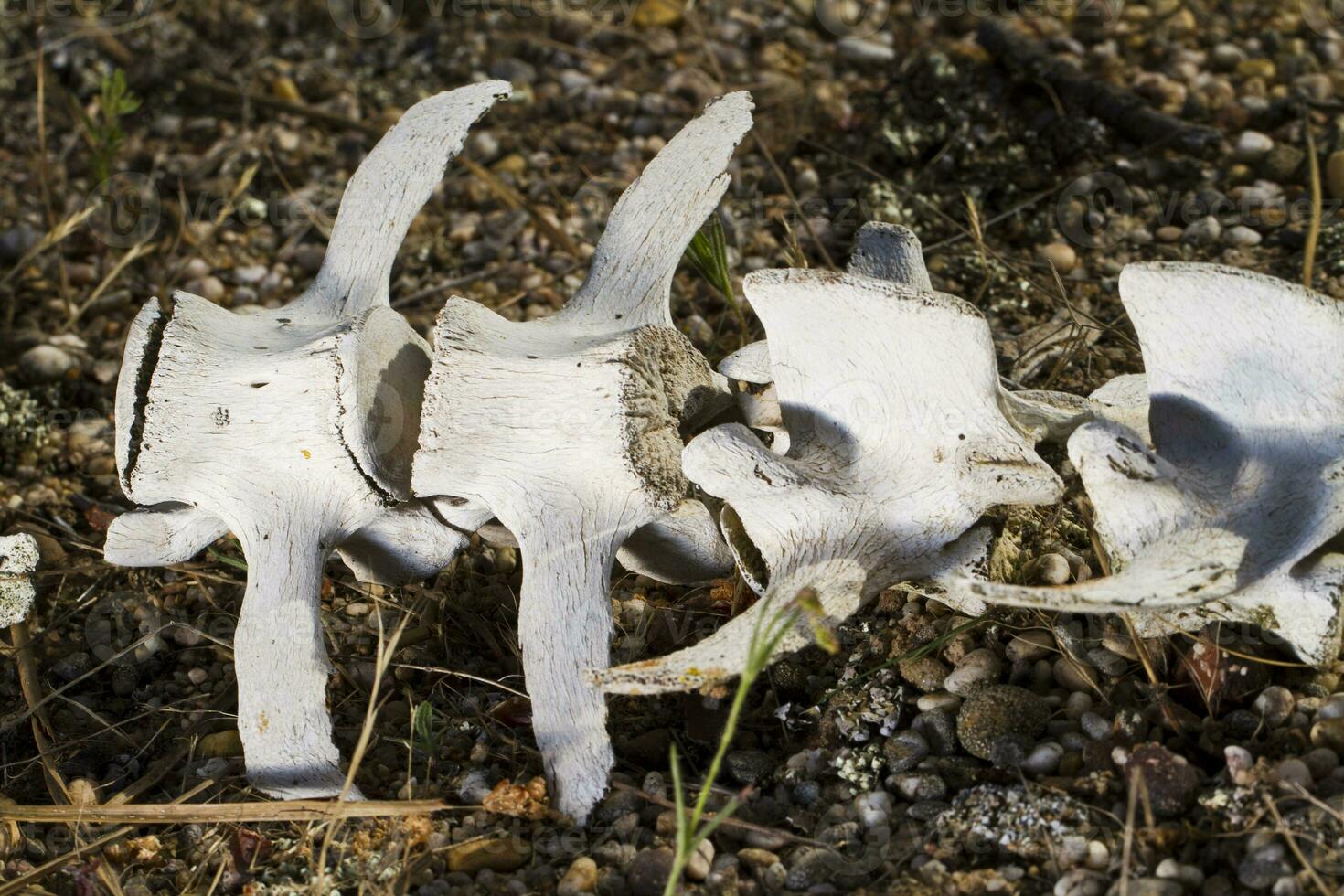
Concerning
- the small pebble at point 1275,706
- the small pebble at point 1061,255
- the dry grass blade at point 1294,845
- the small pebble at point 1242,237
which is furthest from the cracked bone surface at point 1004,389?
the small pebble at point 1242,237

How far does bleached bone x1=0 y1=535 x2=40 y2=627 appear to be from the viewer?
2.11 metres

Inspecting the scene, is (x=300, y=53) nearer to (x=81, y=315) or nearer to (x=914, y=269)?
(x=81, y=315)

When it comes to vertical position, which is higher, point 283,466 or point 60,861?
point 283,466

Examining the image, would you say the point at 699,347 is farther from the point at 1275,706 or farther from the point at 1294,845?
the point at 1294,845

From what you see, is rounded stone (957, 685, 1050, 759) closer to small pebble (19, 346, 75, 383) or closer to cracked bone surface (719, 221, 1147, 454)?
cracked bone surface (719, 221, 1147, 454)

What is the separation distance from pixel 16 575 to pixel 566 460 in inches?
38.9

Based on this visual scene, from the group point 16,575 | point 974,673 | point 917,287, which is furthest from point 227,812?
point 917,287

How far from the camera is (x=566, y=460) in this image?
1842 millimetres

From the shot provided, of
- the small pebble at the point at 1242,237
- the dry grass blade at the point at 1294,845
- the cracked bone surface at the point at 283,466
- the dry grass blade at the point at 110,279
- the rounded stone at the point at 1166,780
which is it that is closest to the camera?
the dry grass blade at the point at 1294,845

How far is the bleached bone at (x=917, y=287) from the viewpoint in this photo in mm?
1856

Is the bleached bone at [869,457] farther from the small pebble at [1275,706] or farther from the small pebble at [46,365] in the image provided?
the small pebble at [46,365]

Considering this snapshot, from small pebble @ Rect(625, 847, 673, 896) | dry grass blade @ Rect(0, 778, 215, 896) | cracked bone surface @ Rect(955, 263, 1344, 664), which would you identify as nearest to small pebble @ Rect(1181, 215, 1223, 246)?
cracked bone surface @ Rect(955, 263, 1344, 664)

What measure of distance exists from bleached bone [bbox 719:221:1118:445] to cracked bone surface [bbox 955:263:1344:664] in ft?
0.46

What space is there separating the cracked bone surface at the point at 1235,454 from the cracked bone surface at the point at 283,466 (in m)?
0.92
